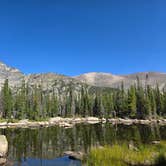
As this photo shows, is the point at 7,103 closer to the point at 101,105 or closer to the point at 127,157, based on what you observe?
the point at 101,105

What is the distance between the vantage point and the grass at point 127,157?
16.5 metres

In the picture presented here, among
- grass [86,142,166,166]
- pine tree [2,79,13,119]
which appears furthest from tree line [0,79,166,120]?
grass [86,142,166,166]

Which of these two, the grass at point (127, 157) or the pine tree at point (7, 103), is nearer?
the grass at point (127, 157)

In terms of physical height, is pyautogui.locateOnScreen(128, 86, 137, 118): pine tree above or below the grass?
above

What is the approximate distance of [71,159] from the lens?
26.8 meters

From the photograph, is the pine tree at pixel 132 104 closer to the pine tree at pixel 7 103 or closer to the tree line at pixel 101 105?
the tree line at pixel 101 105

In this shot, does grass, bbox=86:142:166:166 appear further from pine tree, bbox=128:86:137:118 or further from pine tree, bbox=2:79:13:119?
pine tree, bbox=128:86:137:118

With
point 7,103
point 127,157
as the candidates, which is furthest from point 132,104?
point 127,157

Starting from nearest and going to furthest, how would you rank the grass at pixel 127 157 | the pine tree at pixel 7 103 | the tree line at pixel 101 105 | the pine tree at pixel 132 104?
1. the grass at pixel 127 157
2. the pine tree at pixel 7 103
3. the tree line at pixel 101 105
4. the pine tree at pixel 132 104

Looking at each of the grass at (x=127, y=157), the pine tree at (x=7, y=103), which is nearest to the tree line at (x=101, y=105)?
the pine tree at (x=7, y=103)

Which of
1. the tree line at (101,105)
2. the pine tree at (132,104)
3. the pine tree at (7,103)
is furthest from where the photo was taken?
the pine tree at (132,104)

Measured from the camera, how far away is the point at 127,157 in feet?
58.6

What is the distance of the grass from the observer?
54.1ft

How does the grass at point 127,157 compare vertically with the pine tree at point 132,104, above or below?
below
